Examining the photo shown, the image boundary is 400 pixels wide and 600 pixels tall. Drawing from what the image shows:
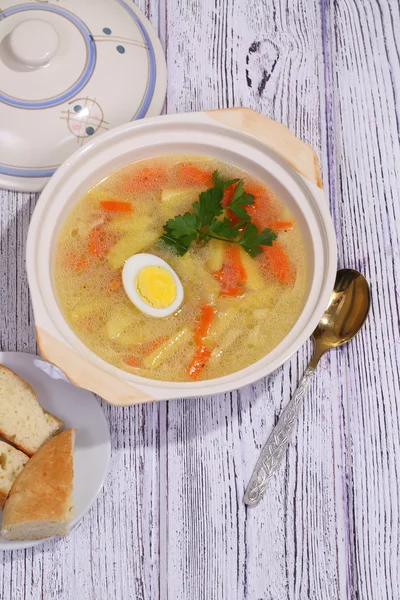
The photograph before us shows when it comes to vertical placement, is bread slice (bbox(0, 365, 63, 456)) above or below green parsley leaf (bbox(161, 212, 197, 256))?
below

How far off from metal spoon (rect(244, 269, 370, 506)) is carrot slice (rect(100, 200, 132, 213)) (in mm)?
580

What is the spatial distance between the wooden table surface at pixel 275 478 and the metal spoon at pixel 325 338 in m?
0.03

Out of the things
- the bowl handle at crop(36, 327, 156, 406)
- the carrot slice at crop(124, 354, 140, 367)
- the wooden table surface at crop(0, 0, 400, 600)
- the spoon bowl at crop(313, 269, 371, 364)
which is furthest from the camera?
the spoon bowl at crop(313, 269, 371, 364)

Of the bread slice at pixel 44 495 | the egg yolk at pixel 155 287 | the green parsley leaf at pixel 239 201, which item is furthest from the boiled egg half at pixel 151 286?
the bread slice at pixel 44 495

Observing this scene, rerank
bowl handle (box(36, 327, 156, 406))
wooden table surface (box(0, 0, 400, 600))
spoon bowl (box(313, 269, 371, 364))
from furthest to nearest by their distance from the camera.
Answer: spoon bowl (box(313, 269, 371, 364)) → wooden table surface (box(0, 0, 400, 600)) → bowl handle (box(36, 327, 156, 406))

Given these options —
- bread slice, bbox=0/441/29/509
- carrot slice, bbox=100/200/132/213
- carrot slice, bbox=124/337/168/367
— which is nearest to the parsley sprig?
carrot slice, bbox=100/200/132/213

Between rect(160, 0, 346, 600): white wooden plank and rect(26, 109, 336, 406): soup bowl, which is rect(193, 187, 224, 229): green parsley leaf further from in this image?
rect(160, 0, 346, 600): white wooden plank

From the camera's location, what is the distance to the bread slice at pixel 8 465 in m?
1.60

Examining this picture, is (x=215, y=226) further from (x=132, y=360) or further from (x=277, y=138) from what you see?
(x=132, y=360)

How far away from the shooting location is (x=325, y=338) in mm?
1795

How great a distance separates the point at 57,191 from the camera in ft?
5.22

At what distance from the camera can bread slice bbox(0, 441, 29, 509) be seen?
1603 mm

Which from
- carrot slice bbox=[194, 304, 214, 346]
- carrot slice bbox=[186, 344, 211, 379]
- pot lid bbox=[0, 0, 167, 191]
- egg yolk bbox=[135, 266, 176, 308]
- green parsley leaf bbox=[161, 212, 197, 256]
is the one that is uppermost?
pot lid bbox=[0, 0, 167, 191]

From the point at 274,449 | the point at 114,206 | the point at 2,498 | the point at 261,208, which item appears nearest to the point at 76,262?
the point at 114,206
